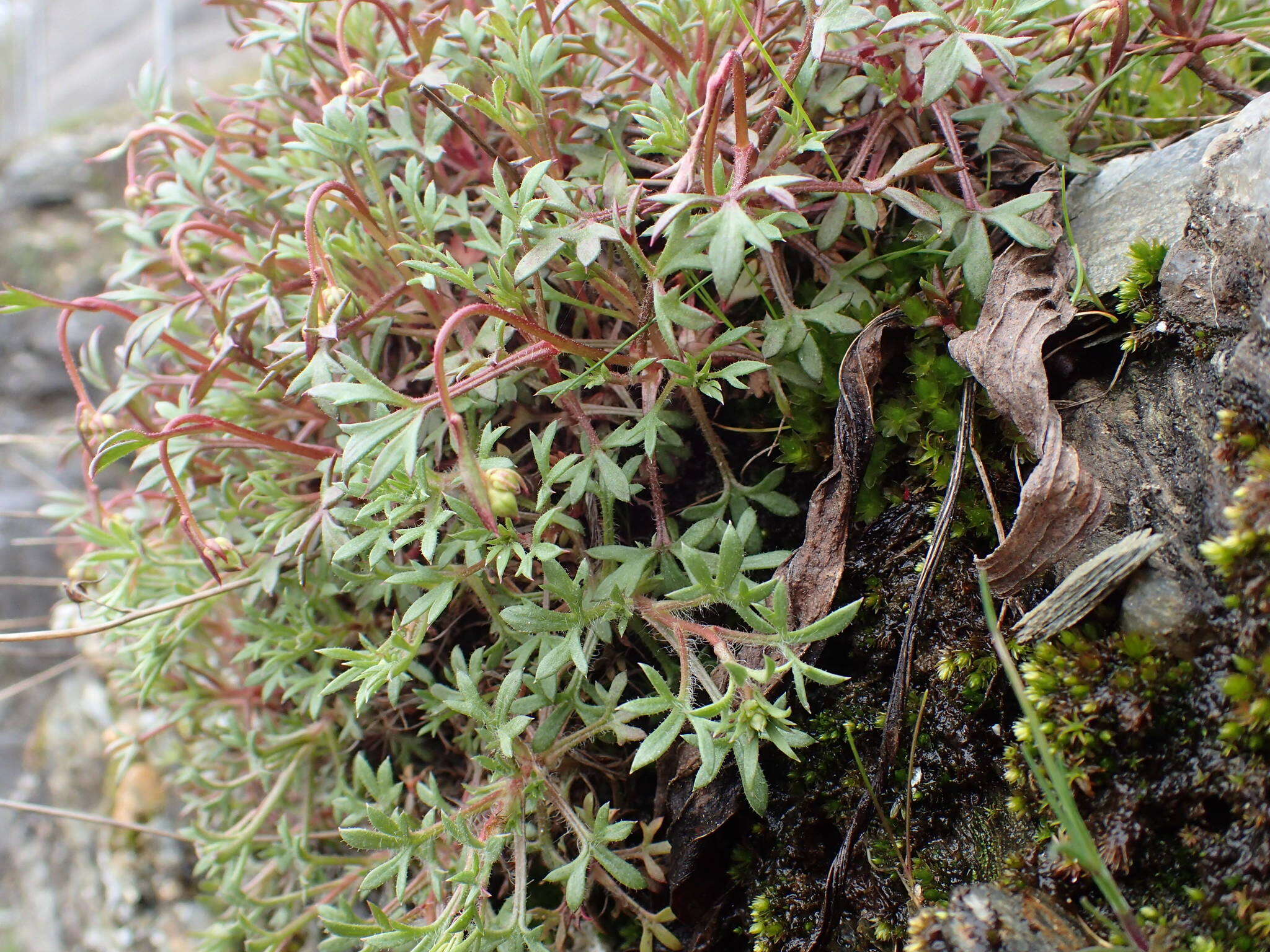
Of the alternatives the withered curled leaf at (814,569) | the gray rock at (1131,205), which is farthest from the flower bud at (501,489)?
the gray rock at (1131,205)

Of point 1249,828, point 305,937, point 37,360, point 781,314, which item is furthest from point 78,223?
point 1249,828

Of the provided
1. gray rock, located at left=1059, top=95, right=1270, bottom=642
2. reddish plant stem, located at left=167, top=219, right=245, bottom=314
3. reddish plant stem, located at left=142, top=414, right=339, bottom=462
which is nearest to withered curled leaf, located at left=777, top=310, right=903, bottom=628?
gray rock, located at left=1059, top=95, right=1270, bottom=642

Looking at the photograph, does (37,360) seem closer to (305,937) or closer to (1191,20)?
(305,937)

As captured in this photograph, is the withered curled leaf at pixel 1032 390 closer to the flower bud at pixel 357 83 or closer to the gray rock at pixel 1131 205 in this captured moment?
the gray rock at pixel 1131 205

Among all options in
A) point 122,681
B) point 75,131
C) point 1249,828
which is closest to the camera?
point 1249,828

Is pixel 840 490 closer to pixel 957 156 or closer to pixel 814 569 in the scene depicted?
pixel 814 569

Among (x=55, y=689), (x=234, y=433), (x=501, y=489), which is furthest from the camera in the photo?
(x=55, y=689)

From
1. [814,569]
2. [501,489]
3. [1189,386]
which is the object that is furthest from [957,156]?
[501,489]
